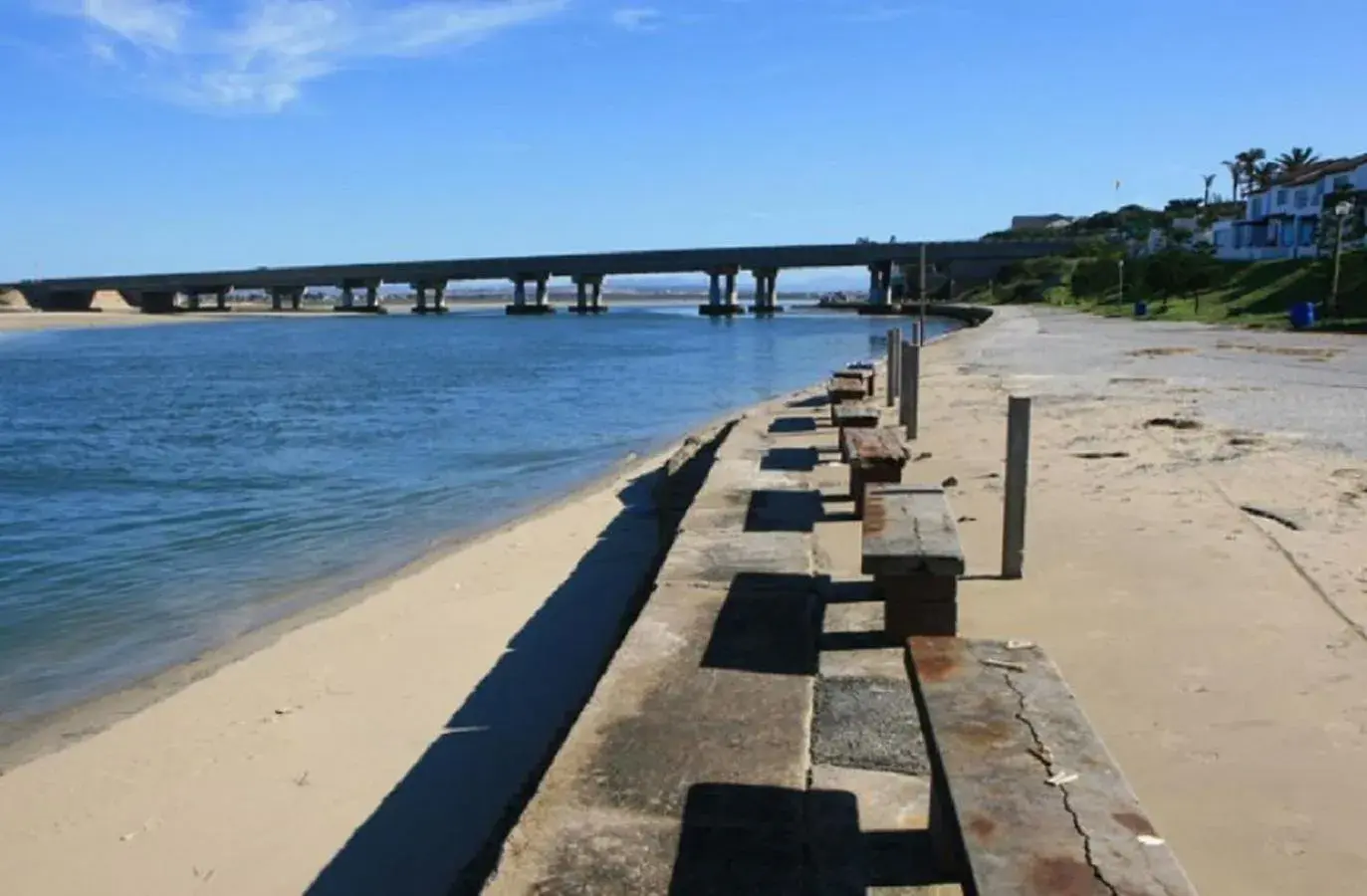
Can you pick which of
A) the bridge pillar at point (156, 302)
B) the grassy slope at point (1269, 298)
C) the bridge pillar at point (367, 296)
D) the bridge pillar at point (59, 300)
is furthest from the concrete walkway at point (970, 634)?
the bridge pillar at point (156, 302)

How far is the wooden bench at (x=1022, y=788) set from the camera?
8.23ft

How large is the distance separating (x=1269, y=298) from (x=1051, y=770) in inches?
2200

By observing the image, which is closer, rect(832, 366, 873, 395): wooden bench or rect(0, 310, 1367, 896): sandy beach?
rect(0, 310, 1367, 896): sandy beach

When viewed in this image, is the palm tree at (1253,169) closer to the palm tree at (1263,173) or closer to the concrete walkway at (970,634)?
the palm tree at (1263,173)

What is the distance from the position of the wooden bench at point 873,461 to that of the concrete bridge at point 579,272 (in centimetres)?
10933

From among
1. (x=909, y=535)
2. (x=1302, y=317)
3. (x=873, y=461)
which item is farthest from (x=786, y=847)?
(x=1302, y=317)

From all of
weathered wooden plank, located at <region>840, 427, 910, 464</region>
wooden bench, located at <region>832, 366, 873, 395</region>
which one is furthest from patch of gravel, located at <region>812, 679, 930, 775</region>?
wooden bench, located at <region>832, 366, 873, 395</region>

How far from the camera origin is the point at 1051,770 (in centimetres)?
301

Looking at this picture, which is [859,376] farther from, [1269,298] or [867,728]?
[1269,298]

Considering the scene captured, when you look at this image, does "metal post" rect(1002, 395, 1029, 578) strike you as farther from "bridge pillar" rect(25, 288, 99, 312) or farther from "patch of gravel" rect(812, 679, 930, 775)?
"bridge pillar" rect(25, 288, 99, 312)

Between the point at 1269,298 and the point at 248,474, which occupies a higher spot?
the point at 1269,298

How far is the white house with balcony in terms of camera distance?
239 ft

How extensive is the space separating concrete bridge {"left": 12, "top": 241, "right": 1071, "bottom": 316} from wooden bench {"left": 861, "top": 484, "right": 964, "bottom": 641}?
112713 millimetres

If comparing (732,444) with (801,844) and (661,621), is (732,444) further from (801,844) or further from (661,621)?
(801,844)
